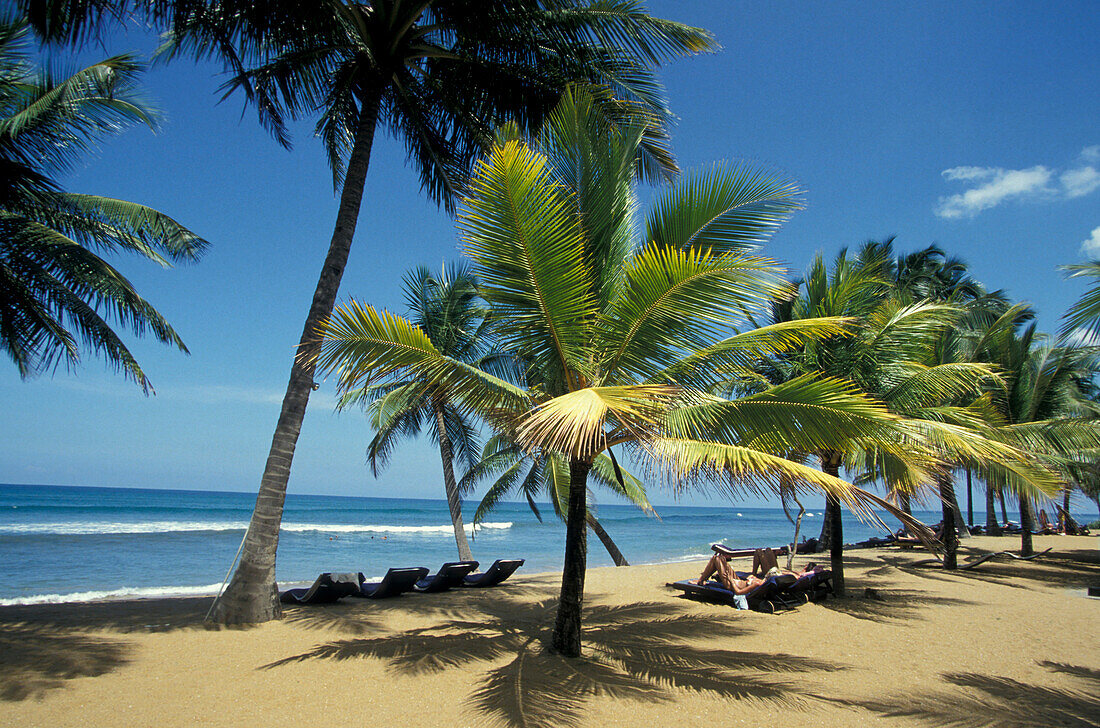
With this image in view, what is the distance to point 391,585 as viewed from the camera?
8.12m

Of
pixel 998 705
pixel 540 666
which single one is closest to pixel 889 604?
pixel 998 705

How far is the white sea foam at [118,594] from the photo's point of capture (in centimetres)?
1019

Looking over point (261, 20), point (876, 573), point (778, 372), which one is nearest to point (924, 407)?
point (778, 372)

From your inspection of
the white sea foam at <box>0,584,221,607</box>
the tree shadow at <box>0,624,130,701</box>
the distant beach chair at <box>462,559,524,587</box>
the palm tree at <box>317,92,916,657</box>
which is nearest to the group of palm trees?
the palm tree at <box>317,92,916,657</box>

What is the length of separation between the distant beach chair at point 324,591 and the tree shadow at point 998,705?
6072 mm

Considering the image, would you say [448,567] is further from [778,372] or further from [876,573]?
[876,573]

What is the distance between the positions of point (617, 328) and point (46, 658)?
18.2 feet

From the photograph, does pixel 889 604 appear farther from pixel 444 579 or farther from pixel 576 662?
pixel 444 579

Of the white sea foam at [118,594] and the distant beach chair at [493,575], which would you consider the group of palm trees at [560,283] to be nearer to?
the distant beach chair at [493,575]

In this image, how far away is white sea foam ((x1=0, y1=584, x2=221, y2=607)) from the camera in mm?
10188

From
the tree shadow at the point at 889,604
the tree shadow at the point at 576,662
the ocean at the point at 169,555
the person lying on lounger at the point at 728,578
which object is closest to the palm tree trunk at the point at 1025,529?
the tree shadow at the point at 889,604

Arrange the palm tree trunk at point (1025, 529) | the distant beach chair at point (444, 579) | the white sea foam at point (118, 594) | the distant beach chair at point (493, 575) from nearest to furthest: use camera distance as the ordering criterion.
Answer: the distant beach chair at point (444, 579)
the distant beach chair at point (493, 575)
the white sea foam at point (118, 594)
the palm tree trunk at point (1025, 529)

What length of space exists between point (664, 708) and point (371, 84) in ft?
25.3

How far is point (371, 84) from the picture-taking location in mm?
7445
